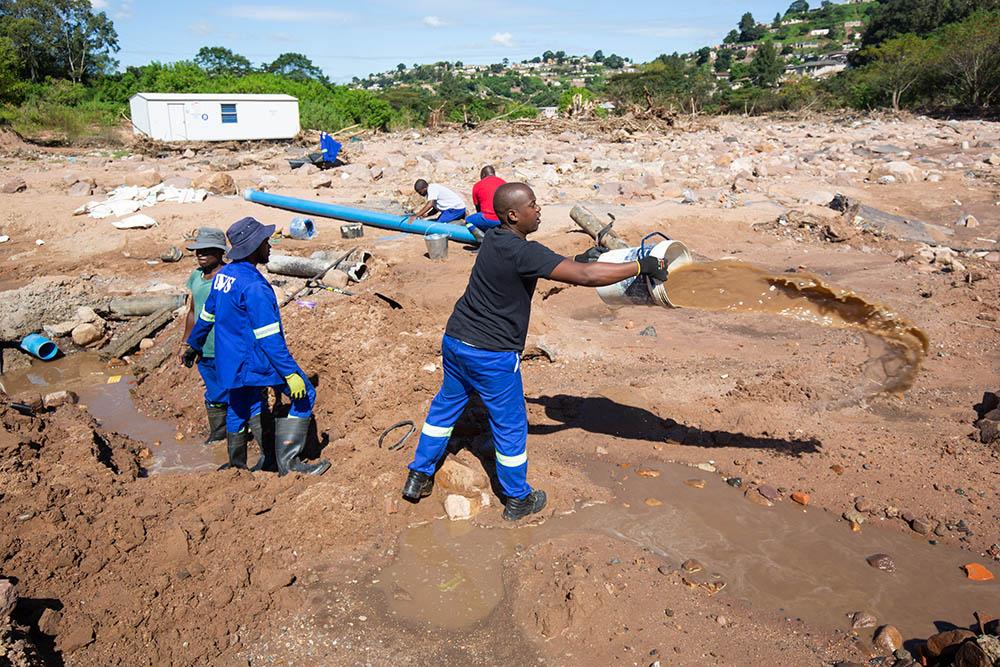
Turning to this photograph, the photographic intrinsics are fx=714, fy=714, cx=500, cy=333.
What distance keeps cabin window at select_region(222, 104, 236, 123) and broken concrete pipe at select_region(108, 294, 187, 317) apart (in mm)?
17727

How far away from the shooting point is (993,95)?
25016 millimetres

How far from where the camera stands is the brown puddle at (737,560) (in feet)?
10.1

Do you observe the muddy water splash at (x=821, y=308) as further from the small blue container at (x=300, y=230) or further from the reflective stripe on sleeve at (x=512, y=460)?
the small blue container at (x=300, y=230)

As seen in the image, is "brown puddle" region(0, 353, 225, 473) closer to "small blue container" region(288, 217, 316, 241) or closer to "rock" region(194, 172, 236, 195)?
"small blue container" region(288, 217, 316, 241)

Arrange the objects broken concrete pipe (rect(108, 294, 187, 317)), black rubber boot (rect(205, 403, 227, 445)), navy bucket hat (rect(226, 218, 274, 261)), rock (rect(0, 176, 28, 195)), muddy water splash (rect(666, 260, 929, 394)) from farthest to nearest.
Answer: rock (rect(0, 176, 28, 195))
broken concrete pipe (rect(108, 294, 187, 317))
muddy water splash (rect(666, 260, 929, 394))
black rubber boot (rect(205, 403, 227, 445))
navy bucket hat (rect(226, 218, 274, 261))

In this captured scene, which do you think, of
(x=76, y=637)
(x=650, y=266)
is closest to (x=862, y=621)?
(x=650, y=266)

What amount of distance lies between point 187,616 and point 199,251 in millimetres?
2374

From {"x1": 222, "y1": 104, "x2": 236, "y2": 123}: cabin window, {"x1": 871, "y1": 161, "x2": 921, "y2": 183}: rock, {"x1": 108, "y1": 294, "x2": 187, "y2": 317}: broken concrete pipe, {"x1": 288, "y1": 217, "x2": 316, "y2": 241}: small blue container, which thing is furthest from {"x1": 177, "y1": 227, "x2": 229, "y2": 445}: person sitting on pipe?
{"x1": 222, "y1": 104, "x2": 236, "y2": 123}: cabin window

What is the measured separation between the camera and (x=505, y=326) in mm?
3412

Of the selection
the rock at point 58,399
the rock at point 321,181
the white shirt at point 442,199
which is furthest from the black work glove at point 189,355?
the rock at point 321,181

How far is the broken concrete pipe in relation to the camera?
7441 mm

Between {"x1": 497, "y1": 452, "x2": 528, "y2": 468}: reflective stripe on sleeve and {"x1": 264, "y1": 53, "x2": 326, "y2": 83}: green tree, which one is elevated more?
{"x1": 264, "y1": 53, "x2": 326, "y2": 83}: green tree

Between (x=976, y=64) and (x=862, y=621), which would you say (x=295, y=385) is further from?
(x=976, y=64)

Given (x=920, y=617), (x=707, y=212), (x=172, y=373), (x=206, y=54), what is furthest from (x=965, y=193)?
(x=206, y=54)
